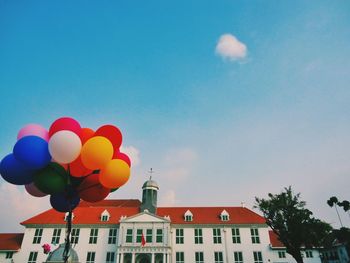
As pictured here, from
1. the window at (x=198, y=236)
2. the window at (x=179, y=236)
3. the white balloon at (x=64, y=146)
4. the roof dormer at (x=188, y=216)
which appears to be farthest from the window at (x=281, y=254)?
the white balloon at (x=64, y=146)

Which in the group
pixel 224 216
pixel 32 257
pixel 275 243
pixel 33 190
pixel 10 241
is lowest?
pixel 32 257

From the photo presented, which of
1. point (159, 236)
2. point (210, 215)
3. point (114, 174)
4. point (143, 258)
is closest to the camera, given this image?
point (114, 174)

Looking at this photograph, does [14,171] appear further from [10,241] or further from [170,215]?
[10,241]

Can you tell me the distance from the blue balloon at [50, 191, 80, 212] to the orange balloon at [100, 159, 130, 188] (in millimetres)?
1175

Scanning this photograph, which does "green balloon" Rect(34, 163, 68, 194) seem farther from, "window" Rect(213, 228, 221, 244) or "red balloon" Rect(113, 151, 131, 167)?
"window" Rect(213, 228, 221, 244)

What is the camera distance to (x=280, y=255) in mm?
31250

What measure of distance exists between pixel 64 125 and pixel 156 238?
27654 millimetres

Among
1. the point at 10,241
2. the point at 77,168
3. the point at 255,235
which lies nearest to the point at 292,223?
the point at 255,235

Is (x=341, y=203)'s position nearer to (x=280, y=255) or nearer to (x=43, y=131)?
(x=280, y=255)

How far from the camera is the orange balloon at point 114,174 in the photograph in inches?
288

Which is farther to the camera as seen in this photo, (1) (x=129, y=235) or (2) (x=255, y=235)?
(2) (x=255, y=235)

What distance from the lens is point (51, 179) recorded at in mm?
7020

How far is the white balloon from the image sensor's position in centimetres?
653

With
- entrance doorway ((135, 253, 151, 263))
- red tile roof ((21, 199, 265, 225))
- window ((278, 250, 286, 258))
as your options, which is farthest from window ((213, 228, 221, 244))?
entrance doorway ((135, 253, 151, 263))
